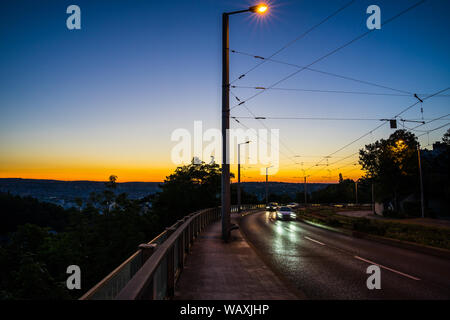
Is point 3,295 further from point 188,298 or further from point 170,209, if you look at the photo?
point 170,209

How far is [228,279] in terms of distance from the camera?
7.11 m

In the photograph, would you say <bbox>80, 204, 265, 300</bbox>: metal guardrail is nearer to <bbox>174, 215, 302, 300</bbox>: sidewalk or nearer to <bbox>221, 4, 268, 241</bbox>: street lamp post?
<bbox>174, 215, 302, 300</bbox>: sidewalk

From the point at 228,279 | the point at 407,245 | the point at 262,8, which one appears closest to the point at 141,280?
the point at 228,279

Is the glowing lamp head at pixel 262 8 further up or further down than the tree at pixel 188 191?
further up

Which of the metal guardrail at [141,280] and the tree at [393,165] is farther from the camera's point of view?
the tree at [393,165]

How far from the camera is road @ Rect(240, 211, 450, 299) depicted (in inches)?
253

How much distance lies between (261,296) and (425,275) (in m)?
5.16

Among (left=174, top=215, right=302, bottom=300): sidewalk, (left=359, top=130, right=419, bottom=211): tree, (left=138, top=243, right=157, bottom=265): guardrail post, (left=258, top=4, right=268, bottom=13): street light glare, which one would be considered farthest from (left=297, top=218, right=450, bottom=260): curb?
(left=359, top=130, right=419, bottom=211): tree

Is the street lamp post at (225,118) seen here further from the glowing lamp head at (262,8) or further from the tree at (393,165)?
the tree at (393,165)

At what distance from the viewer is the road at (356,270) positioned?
6.42m

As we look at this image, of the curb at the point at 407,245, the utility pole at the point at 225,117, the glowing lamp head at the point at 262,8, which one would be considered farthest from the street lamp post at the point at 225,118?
the curb at the point at 407,245

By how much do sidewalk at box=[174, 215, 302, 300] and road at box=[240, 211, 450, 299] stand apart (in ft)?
1.95

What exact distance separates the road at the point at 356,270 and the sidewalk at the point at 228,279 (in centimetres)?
60
